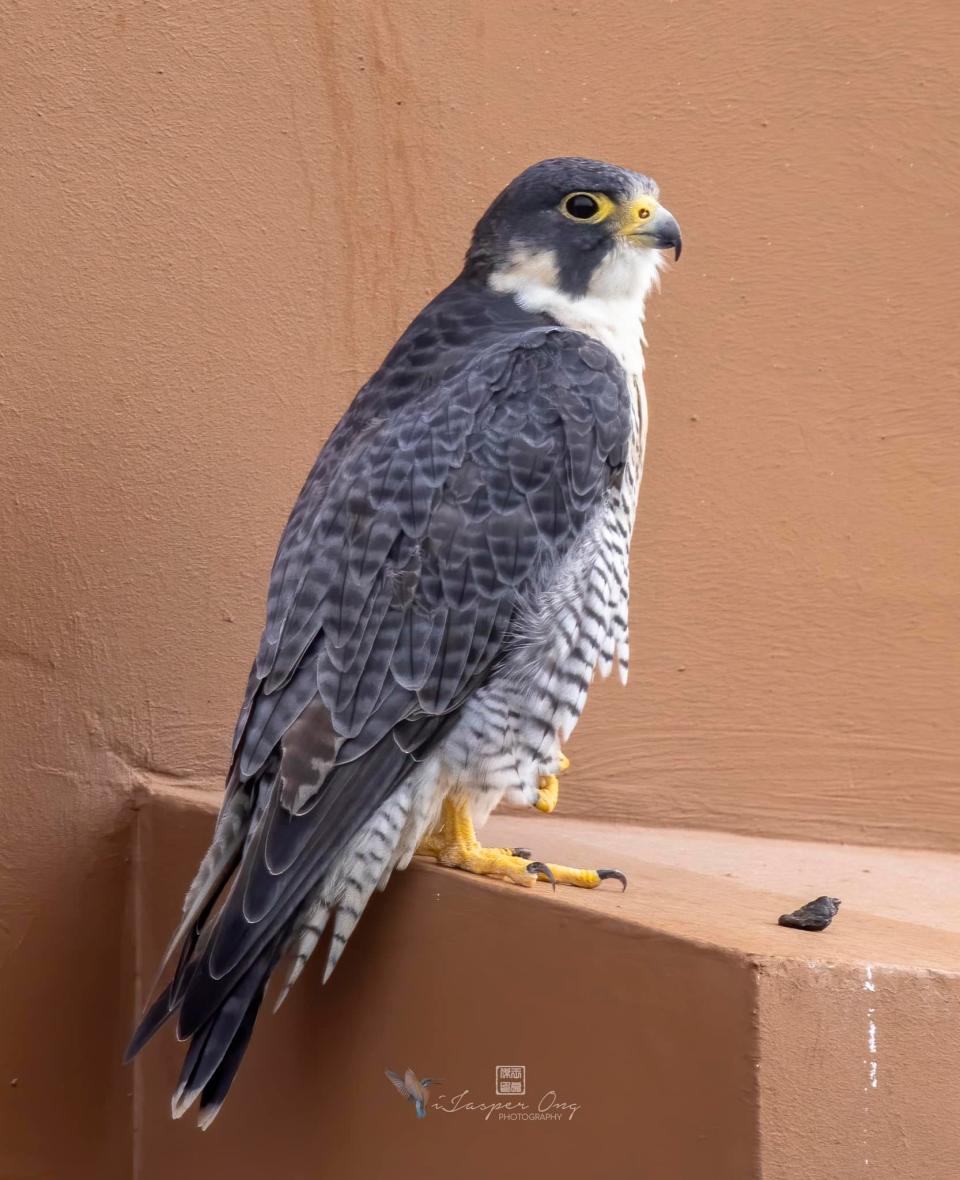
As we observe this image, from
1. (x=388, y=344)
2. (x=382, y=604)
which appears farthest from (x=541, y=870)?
(x=388, y=344)

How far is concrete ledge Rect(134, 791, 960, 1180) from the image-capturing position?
65.4 inches

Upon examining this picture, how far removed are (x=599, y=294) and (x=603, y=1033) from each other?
150 centimetres

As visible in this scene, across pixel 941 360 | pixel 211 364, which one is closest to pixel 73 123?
pixel 211 364

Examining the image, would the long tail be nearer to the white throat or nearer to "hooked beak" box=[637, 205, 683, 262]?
the white throat

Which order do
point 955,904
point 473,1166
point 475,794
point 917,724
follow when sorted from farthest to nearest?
point 917,724 → point 955,904 → point 475,794 → point 473,1166

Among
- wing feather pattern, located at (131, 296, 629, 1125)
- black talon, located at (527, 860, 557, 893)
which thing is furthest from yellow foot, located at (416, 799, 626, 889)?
wing feather pattern, located at (131, 296, 629, 1125)

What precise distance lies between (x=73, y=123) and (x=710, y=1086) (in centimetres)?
227

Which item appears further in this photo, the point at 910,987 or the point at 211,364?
the point at 211,364

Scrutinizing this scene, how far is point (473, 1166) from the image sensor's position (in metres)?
2.00

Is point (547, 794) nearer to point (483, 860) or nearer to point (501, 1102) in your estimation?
point (483, 860)

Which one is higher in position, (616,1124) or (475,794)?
(475,794)

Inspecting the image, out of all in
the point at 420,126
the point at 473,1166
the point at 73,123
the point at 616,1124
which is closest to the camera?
the point at 616,1124

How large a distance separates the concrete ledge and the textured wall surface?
0.85 feet

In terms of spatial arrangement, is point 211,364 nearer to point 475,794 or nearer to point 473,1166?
point 475,794
